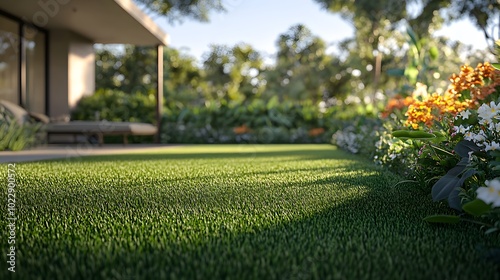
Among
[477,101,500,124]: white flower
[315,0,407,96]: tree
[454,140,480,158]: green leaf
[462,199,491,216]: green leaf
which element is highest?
[315,0,407,96]: tree

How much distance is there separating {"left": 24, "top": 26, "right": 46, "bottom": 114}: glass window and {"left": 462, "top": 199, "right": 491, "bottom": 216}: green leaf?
29.0 feet

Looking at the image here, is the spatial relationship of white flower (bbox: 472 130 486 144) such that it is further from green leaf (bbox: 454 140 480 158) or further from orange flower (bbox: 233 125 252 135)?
orange flower (bbox: 233 125 252 135)

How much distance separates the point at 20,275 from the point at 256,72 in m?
27.5

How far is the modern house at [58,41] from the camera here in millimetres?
8117

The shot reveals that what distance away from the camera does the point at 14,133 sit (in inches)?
253

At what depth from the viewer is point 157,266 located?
1323 millimetres

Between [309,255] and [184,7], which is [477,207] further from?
[184,7]

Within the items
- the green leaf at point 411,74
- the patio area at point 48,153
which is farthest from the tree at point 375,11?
the patio area at point 48,153

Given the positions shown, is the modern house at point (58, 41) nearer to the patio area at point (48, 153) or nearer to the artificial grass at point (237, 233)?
the patio area at point (48, 153)

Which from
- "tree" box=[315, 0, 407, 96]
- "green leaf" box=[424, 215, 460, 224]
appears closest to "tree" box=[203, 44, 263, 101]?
"tree" box=[315, 0, 407, 96]

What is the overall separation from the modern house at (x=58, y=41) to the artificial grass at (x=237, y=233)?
18.7 ft

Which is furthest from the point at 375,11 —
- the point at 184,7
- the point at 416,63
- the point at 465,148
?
the point at 465,148

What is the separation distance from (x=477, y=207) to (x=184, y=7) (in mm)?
16810

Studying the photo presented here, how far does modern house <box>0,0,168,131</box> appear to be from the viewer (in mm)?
8117
